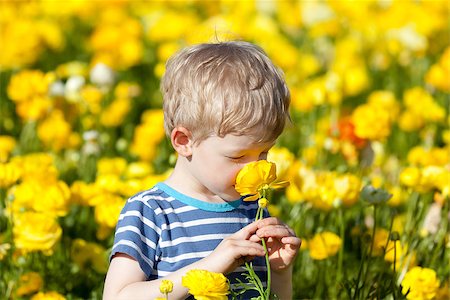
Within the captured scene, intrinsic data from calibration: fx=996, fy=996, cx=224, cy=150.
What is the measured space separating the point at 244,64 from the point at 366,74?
3225mm

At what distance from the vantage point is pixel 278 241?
7.36 feet

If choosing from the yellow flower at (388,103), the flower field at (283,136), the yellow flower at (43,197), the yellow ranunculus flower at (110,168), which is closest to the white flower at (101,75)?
the flower field at (283,136)

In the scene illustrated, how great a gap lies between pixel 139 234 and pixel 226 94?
368mm

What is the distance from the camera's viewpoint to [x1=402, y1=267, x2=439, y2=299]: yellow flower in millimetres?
2623

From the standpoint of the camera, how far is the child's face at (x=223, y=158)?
2.17 metres

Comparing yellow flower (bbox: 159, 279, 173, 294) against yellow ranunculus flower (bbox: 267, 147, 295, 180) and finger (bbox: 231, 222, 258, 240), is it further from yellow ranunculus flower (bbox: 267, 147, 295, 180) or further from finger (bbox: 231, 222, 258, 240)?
yellow ranunculus flower (bbox: 267, 147, 295, 180)

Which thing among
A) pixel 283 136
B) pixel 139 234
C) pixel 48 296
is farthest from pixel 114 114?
pixel 139 234

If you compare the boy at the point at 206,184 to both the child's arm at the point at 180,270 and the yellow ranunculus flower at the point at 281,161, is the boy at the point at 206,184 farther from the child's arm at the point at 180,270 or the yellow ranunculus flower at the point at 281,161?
the yellow ranunculus flower at the point at 281,161

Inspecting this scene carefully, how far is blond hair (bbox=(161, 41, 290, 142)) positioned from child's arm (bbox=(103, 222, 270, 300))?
0.22 meters

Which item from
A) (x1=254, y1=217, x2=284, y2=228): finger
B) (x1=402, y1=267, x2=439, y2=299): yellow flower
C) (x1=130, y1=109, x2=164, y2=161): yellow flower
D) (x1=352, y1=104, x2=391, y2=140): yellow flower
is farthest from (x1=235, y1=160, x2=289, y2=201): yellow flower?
(x1=130, y1=109, x2=164, y2=161): yellow flower

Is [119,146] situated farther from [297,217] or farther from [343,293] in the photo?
[343,293]

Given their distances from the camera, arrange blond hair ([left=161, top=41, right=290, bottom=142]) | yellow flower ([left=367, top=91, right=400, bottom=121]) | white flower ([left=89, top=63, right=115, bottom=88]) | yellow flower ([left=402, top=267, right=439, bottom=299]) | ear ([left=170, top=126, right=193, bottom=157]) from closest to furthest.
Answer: blond hair ([left=161, top=41, right=290, bottom=142]) < ear ([left=170, top=126, right=193, bottom=157]) < yellow flower ([left=402, top=267, right=439, bottom=299]) < yellow flower ([left=367, top=91, right=400, bottom=121]) < white flower ([left=89, top=63, right=115, bottom=88])

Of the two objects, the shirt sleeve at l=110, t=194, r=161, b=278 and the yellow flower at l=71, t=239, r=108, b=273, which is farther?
the yellow flower at l=71, t=239, r=108, b=273

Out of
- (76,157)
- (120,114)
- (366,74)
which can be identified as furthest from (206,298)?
(366,74)
